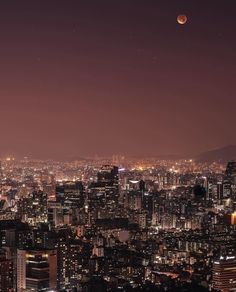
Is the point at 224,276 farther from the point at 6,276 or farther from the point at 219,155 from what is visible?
the point at 219,155

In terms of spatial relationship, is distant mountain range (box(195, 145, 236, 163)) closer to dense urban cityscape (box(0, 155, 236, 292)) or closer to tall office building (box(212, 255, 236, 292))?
dense urban cityscape (box(0, 155, 236, 292))

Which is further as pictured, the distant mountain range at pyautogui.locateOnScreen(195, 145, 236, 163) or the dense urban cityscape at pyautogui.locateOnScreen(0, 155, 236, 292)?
the distant mountain range at pyautogui.locateOnScreen(195, 145, 236, 163)

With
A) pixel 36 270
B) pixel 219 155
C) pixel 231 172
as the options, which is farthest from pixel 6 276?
pixel 231 172

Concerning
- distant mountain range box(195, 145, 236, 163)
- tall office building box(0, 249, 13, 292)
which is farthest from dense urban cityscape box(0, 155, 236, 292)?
distant mountain range box(195, 145, 236, 163)

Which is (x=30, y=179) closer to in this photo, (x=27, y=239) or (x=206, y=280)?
(x=27, y=239)

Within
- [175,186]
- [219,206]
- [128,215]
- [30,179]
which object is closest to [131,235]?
[128,215]

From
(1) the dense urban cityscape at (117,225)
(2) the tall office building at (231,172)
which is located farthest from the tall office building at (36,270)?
(2) the tall office building at (231,172)
